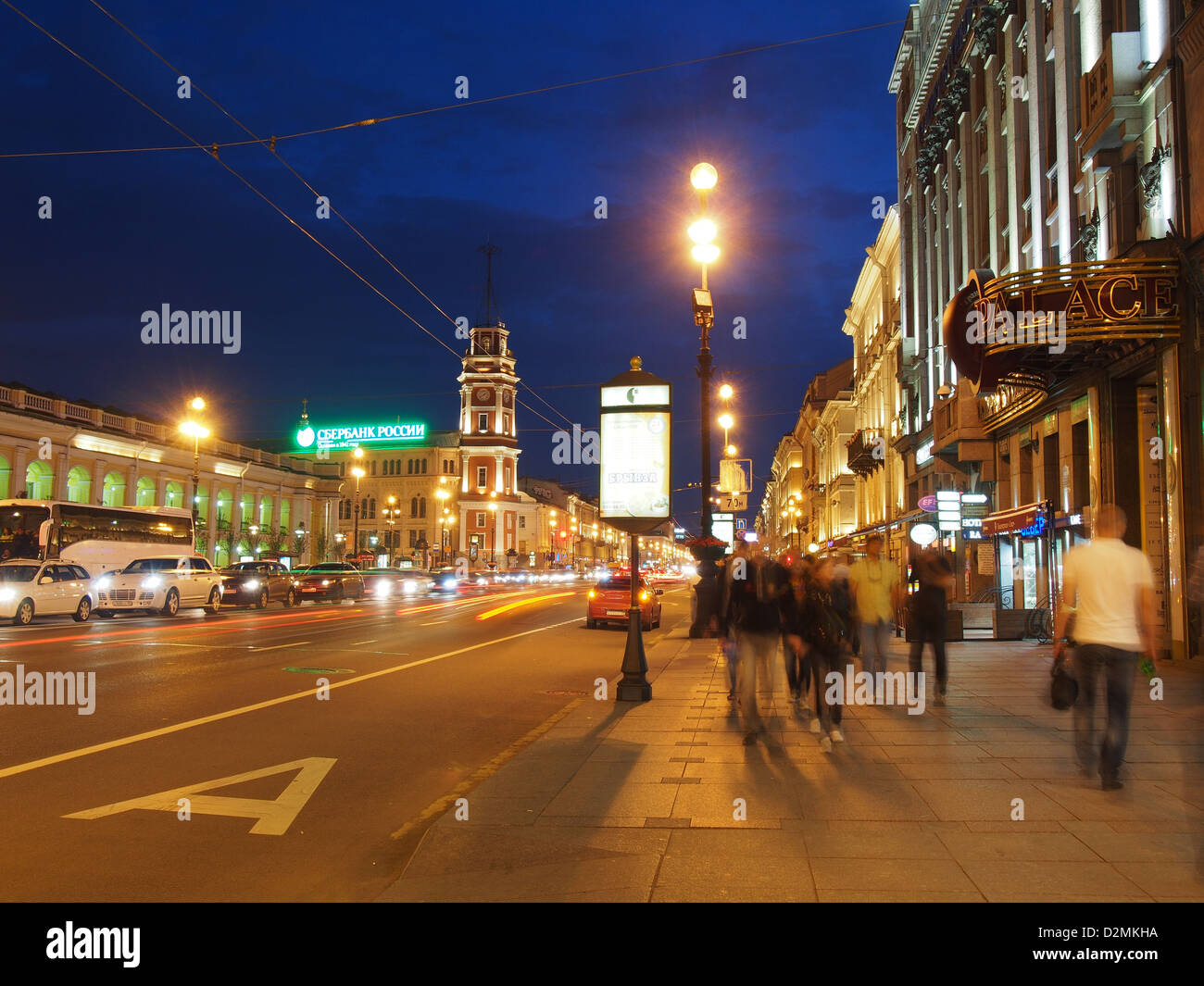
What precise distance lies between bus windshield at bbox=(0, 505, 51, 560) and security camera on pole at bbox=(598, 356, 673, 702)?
28623mm

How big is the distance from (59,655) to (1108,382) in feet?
60.4

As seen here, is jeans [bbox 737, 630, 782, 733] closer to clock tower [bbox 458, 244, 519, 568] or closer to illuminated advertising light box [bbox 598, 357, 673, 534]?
illuminated advertising light box [bbox 598, 357, 673, 534]

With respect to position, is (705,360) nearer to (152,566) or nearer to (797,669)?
(797,669)

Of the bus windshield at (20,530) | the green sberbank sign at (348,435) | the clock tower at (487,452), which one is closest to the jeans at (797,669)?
the bus windshield at (20,530)

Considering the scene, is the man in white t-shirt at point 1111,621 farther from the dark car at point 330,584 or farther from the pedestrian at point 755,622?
the dark car at point 330,584

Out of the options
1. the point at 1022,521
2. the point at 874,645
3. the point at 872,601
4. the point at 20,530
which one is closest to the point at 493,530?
the point at 20,530

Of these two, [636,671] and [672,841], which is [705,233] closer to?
[636,671]

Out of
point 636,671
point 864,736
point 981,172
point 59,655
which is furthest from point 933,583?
point 981,172

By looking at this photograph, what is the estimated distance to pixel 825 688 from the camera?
9.22m

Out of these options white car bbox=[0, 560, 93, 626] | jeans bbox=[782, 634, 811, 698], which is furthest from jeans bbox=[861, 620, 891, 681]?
white car bbox=[0, 560, 93, 626]

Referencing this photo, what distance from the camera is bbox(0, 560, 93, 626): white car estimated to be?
2448 cm

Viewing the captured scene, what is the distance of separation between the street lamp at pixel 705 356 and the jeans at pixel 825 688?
105 inches

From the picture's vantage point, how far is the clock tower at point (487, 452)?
11894 cm

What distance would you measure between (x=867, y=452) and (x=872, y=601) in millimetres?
32387
